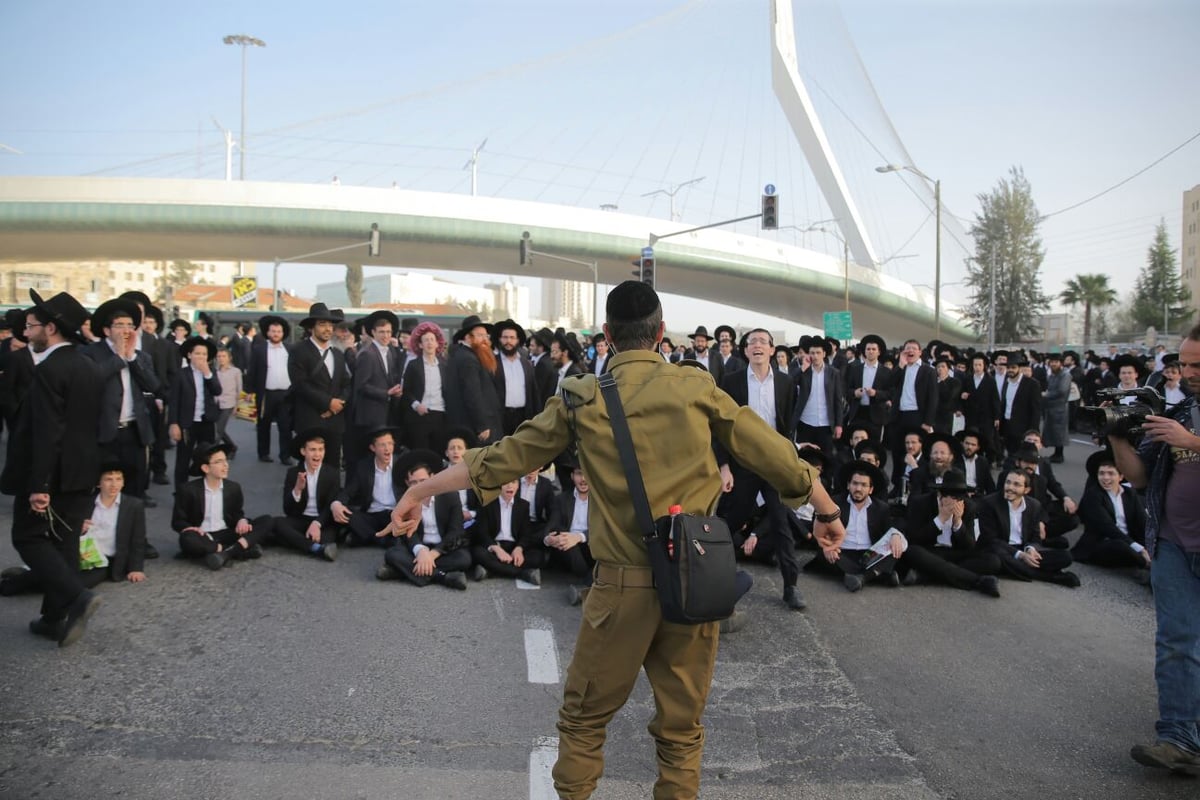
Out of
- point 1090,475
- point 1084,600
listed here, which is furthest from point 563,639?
point 1090,475

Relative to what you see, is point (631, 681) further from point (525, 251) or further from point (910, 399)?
point (525, 251)

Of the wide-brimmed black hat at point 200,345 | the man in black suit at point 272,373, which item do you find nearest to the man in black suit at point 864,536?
the man in black suit at point 272,373

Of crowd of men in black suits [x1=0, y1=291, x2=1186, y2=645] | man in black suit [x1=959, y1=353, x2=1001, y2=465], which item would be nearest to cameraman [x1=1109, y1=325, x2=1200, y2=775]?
crowd of men in black suits [x1=0, y1=291, x2=1186, y2=645]

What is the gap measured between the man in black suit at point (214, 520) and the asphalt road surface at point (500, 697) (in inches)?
9.5

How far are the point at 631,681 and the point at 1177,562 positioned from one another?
2.56m

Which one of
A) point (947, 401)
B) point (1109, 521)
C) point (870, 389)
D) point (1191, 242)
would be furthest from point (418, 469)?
point (1191, 242)

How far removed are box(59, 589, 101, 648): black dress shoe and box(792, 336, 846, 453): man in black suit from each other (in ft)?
21.6

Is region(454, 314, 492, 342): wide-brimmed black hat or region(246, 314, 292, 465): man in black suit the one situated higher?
region(454, 314, 492, 342): wide-brimmed black hat

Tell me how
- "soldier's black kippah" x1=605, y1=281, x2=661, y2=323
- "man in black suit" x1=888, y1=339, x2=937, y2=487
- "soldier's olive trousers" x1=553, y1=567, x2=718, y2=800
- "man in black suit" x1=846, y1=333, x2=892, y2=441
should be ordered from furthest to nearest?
"man in black suit" x1=846, y1=333, x2=892, y2=441
"man in black suit" x1=888, y1=339, x2=937, y2=487
"soldier's black kippah" x1=605, y1=281, x2=661, y2=323
"soldier's olive trousers" x1=553, y1=567, x2=718, y2=800

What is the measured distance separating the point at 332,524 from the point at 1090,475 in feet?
22.1

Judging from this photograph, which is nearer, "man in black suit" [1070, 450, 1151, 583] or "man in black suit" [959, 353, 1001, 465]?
"man in black suit" [1070, 450, 1151, 583]

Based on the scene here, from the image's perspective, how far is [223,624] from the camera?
5527 millimetres

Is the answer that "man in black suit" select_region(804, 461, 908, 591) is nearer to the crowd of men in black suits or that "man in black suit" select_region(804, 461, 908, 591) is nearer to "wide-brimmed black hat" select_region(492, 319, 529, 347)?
the crowd of men in black suits

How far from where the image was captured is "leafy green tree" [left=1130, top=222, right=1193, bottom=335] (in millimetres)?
61844
